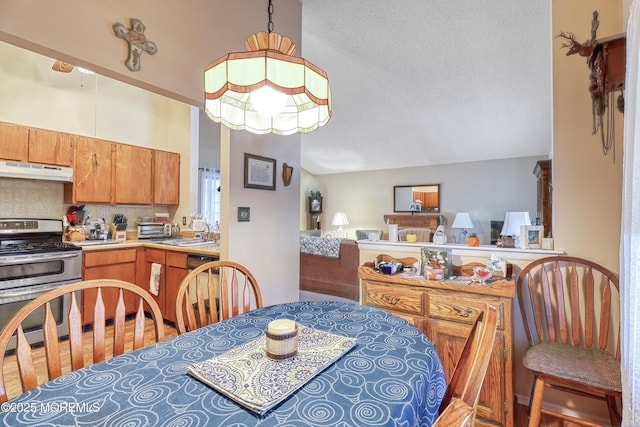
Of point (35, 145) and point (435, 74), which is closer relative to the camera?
point (35, 145)

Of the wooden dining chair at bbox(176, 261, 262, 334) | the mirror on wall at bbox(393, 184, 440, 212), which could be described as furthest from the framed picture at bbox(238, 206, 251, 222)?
the mirror on wall at bbox(393, 184, 440, 212)

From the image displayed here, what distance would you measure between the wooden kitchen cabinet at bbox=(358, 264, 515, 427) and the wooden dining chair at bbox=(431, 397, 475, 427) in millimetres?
1327

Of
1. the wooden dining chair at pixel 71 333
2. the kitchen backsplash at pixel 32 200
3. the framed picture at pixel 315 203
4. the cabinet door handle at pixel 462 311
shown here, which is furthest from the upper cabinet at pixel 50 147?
the framed picture at pixel 315 203

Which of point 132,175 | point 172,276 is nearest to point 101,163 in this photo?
point 132,175

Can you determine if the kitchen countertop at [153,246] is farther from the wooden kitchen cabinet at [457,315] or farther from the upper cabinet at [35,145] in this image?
the wooden kitchen cabinet at [457,315]

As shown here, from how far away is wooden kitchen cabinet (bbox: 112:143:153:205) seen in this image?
3350 mm

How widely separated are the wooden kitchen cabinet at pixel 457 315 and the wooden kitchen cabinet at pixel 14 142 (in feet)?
10.3

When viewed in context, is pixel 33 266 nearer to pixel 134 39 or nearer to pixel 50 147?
pixel 50 147

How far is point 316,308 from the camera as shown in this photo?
1497mm

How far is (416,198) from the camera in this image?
275 inches

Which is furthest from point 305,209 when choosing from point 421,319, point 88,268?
point 421,319

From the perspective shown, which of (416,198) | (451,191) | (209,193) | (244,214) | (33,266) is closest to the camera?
(244,214)

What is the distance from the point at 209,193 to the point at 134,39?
420cm

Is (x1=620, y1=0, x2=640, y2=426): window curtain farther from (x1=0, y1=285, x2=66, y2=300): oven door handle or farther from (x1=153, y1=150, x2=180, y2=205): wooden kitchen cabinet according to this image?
(x1=153, y1=150, x2=180, y2=205): wooden kitchen cabinet
